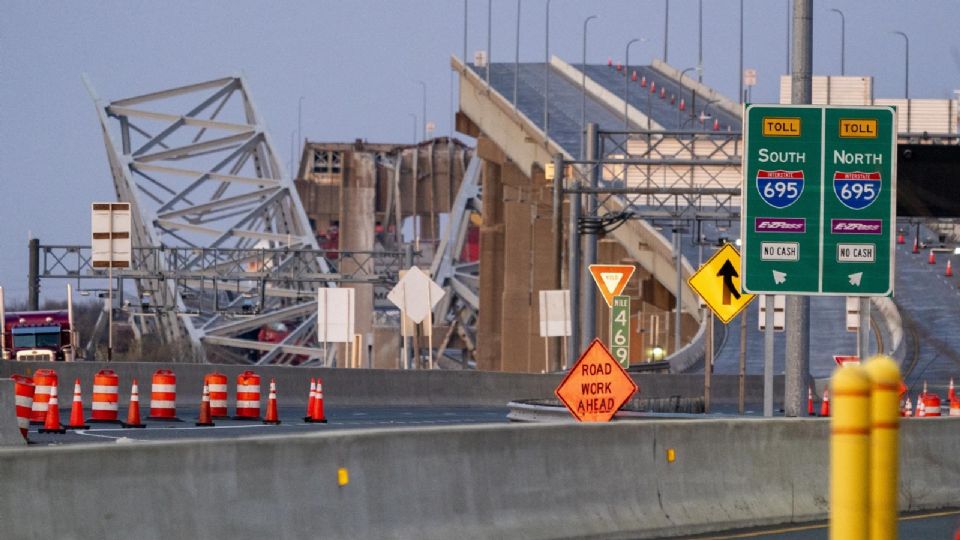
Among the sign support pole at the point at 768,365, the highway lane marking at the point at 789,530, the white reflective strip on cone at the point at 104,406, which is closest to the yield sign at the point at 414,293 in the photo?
the white reflective strip on cone at the point at 104,406

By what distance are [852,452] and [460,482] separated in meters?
8.14

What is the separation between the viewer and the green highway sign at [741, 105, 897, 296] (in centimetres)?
1902

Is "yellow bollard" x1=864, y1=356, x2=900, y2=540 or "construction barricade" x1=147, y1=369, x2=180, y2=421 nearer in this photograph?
"yellow bollard" x1=864, y1=356, x2=900, y2=540

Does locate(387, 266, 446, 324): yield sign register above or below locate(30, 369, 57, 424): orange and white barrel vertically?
above

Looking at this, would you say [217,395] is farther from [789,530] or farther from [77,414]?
[789,530]

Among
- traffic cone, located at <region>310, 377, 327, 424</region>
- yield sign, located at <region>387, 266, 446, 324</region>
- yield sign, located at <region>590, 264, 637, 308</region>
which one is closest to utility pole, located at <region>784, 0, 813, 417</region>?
traffic cone, located at <region>310, 377, 327, 424</region>

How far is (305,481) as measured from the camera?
12.0 meters

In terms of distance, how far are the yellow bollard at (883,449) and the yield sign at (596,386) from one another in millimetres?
14515

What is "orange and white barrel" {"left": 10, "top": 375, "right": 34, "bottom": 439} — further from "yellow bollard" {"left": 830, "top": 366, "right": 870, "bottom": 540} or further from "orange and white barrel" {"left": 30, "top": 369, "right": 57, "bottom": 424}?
"yellow bollard" {"left": 830, "top": 366, "right": 870, "bottom": 540}

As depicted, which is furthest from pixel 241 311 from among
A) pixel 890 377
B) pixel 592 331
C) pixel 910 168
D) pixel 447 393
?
pixel 890 377

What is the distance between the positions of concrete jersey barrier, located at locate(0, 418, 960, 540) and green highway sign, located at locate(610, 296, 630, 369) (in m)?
25.8

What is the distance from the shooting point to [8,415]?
20.0 metres

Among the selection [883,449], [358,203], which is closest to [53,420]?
[883,449]

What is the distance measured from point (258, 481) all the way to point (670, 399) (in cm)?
2013
